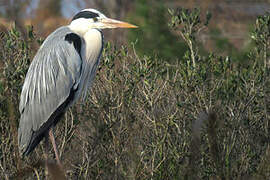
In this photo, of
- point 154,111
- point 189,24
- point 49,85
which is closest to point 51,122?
point 49,85

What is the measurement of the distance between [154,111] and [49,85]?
1013 millimetres

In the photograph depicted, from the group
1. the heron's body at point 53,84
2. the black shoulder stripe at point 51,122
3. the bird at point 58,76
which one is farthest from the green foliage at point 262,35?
the black shoulder stripe at point 51,122

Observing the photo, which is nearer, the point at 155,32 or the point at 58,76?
the point at 58,76

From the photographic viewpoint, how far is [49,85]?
4.09m

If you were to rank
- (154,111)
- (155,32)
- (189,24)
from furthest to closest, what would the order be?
(155,32) → (189,24) → (154,111)

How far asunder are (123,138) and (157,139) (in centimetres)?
44

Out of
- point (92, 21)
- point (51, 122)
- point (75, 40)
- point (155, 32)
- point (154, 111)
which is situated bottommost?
point (155, 32)

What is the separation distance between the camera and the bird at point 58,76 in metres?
3.95

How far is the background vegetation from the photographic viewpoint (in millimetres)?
3756

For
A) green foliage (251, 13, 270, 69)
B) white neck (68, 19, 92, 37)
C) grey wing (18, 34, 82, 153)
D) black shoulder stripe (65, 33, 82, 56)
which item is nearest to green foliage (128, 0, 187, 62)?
green foliage (251, 13, 270, 69)

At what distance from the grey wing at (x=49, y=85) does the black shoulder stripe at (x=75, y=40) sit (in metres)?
0.04

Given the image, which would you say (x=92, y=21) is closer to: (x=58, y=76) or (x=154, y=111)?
(x=58, y=76)

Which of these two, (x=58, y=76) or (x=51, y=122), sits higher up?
(x=58, y=76)

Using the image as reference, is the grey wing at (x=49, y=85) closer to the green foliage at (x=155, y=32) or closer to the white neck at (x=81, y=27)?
the white neck at (x=81, y=27)
